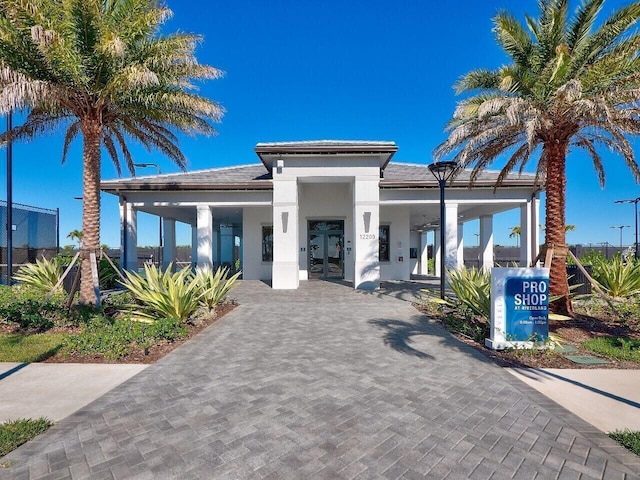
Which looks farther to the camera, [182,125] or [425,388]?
[182,125]

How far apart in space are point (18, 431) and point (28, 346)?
3814mm

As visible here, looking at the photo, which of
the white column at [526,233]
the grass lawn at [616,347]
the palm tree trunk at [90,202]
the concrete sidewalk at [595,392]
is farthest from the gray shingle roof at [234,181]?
the concrete sidewalk at [595,392]

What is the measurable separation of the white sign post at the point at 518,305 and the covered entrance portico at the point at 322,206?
7081 millimetres

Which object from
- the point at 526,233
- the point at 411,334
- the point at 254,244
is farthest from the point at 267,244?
the point at 526,233

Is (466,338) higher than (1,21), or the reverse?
(1,21)

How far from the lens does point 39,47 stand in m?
6.70

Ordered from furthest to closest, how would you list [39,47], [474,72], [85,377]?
1. [474,72]
2. [39,47]
3. [85,377]

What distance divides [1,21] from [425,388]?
10.8 meters

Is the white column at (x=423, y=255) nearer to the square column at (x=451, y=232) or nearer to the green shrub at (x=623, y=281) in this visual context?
the square column at (x=451, y=232)

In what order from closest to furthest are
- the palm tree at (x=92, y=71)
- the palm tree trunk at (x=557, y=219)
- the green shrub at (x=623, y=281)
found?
the palm tree at (x=92, y=71) → the palm tree trunk at (x=557, y=219) → the green shrub at (x=623, y=281)

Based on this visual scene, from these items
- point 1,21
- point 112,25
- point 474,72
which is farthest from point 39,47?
point 474,72

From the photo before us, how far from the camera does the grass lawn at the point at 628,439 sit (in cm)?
302

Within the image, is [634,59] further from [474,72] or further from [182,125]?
[182,125]

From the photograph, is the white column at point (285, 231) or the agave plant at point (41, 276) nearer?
the agave plant at point (41, 276)
